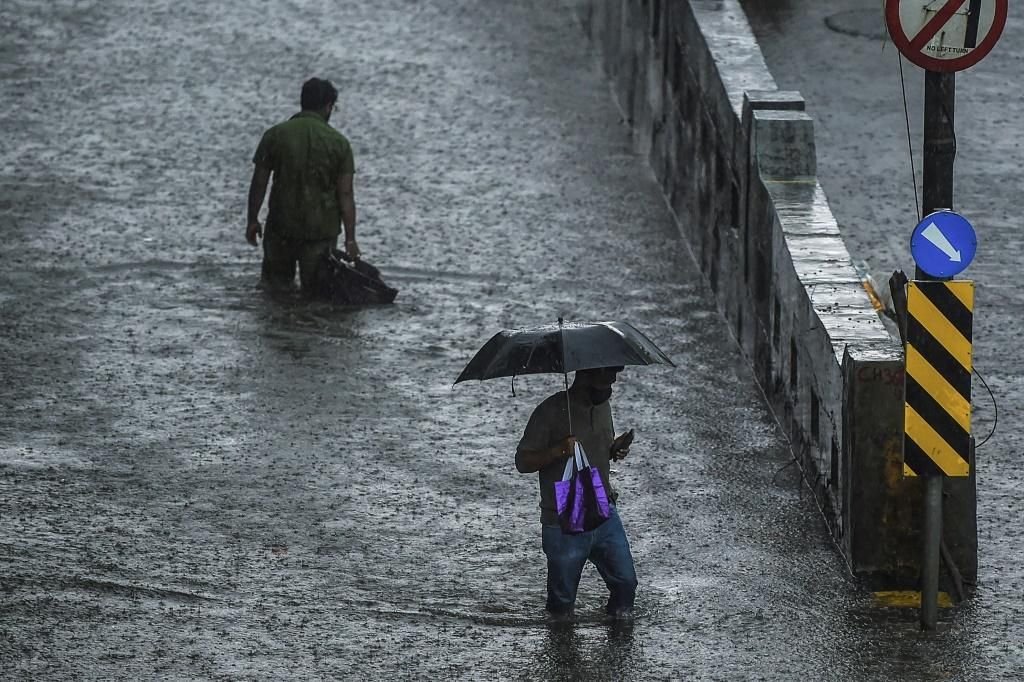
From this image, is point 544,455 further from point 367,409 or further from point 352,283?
point 352,283

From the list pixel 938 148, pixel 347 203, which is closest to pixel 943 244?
pixel 938 148

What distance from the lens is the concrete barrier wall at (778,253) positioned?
1017cm

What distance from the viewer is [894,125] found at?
18344 millimetres

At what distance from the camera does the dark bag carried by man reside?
14516mm

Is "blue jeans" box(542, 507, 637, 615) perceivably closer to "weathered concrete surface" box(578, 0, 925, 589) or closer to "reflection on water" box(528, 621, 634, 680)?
"reflection on water" box(528, 621, 634, 680)

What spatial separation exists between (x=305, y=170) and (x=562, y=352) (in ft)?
19.8

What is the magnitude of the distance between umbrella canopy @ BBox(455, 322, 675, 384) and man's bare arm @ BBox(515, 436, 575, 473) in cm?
41

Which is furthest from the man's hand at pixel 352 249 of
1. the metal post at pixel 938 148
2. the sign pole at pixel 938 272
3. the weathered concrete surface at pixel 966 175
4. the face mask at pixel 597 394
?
the metal post at pixel 938 148

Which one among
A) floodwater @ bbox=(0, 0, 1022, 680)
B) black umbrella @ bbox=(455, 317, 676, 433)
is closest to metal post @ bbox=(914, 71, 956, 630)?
floodwater @ bbox=(0, 0, 1022, 680)

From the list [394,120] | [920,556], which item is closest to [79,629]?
[920,556]

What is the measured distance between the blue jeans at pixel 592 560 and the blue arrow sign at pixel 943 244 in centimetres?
190

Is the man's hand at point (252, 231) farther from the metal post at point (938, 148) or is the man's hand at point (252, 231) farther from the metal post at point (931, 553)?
the metal post at point (931, 553)

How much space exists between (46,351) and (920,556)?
20.6ft

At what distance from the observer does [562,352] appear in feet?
29.6
